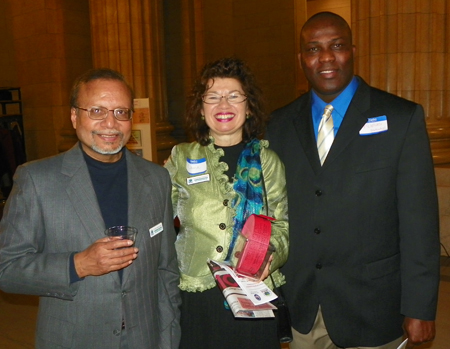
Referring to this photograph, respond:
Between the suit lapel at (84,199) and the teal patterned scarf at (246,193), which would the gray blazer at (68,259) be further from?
the teal patterned scarf at (246,193)

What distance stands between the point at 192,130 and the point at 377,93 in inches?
45.9

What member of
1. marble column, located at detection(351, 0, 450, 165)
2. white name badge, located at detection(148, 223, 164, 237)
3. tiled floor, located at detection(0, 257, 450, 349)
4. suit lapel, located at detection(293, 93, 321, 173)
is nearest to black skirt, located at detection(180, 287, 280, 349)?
white name badge, located at detection(148, 223, 164, 237)

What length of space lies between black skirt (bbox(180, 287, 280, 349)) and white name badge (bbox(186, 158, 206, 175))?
0.71m

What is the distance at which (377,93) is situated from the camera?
2.66 meters

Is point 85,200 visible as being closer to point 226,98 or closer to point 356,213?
point 226,98

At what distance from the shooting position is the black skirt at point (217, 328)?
2.59 m

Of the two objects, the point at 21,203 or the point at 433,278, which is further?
the point at 433,278

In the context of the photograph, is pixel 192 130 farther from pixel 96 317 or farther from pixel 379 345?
pixel 379 345

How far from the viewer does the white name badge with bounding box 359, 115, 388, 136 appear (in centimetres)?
251

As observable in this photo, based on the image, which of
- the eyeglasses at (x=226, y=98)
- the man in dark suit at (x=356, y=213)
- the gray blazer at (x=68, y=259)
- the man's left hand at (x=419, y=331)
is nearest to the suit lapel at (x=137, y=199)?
the gray blazer at (x=68, y=259)

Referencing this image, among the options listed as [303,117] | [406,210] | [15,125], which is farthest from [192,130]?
[15,125]

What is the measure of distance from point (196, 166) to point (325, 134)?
802mm

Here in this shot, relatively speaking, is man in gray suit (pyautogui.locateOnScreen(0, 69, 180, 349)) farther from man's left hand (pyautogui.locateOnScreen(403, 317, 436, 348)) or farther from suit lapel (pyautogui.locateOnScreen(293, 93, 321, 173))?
man's left hand (pyautogui.locateOnScreen(403, 317, 436, 348))

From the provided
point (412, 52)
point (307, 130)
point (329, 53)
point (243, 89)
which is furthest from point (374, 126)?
point (412, 52)
